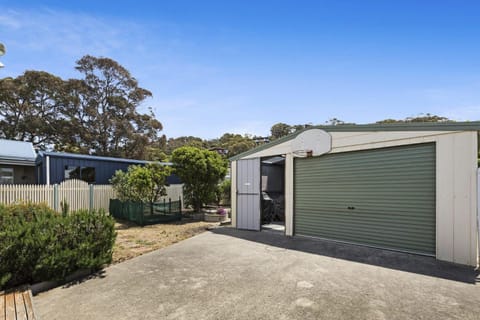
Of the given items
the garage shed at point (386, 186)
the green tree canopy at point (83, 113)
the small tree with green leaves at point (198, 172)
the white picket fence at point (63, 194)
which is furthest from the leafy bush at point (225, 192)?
the green tree canopy at point (83, 113)

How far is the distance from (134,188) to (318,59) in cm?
899

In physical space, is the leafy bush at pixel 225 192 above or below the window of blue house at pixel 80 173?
below

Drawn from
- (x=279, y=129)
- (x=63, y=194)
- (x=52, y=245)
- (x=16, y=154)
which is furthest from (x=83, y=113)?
(x=279, y=129)

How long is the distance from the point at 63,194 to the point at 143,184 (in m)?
3.48

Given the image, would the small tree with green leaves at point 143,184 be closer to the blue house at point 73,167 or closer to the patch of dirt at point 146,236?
the patch of dirt at point 146,236

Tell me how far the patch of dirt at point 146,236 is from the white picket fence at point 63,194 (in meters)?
2.11

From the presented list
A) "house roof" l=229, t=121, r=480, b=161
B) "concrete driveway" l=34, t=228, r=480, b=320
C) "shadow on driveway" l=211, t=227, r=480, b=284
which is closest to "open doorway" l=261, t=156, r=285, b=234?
"shadow on driveway" l=211, t=227, r=480, b=284

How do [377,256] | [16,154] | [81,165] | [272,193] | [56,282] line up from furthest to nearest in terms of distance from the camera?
[81,165] → [16,154] → [272,193] → [377,256] → [56,282]

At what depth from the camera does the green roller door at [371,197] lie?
5.59 m

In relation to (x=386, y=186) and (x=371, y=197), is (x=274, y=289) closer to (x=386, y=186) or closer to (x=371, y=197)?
(x=371, y=197)

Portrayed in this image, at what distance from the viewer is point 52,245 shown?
435 cm

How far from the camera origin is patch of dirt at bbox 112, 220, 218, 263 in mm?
6576

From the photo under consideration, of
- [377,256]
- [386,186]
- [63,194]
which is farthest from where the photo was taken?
[63,194]

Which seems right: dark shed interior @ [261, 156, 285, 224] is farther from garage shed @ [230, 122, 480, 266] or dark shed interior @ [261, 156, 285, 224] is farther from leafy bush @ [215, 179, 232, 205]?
leafy bush @ [215, 179, 232, 205]
